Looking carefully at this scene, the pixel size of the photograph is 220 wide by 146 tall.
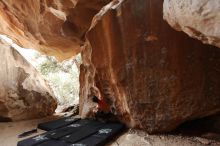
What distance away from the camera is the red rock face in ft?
9.91

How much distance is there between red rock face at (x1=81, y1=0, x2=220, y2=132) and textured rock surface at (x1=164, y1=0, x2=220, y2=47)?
3.62ft

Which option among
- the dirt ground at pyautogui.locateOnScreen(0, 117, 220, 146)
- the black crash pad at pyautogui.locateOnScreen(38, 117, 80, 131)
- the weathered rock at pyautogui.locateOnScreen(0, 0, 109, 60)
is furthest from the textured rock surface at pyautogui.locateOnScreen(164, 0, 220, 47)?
the black crash pad at pyautogui.locateOnScreen(38, 117, 80, 131)

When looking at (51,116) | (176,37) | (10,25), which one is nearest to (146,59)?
(176,37)

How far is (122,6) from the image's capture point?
10.6 feet

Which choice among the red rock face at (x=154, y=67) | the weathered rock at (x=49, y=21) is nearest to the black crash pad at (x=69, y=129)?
the red rock face at (x=154, y=67)

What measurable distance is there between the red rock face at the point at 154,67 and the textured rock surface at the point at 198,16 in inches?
43.5

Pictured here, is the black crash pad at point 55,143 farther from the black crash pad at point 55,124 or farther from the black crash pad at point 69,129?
the black crash pad at point 55,124

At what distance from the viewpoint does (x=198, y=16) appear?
1.68 metres

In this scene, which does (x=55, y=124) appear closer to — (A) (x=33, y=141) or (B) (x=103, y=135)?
(A) (x=33, y=141)

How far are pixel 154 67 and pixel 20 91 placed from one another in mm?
2577

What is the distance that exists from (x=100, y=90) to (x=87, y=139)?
1.00 meters

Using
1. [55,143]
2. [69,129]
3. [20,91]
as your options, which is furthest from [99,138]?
[20,91]

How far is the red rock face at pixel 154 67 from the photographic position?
3.02m

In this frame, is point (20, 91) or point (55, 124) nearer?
point (55, 124)
